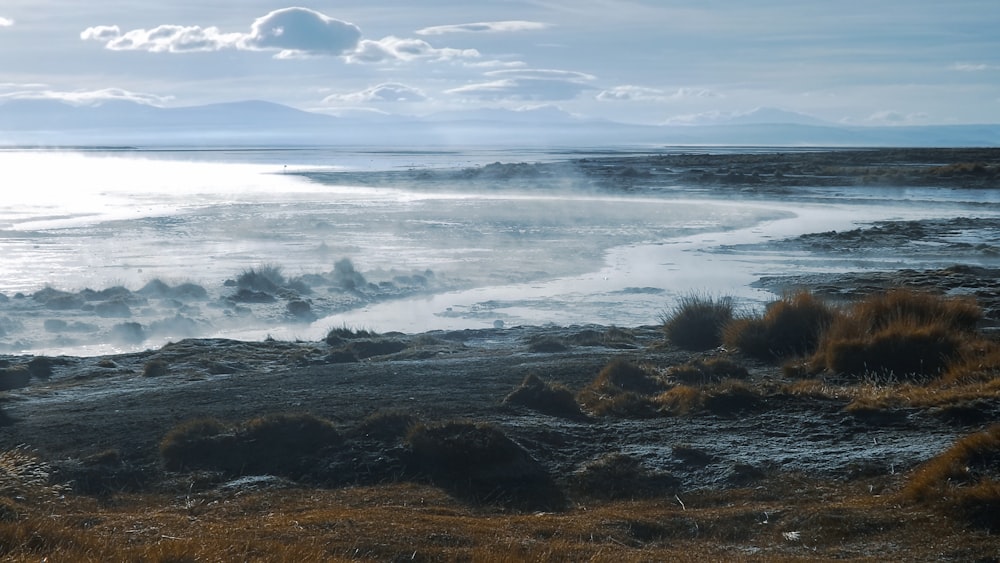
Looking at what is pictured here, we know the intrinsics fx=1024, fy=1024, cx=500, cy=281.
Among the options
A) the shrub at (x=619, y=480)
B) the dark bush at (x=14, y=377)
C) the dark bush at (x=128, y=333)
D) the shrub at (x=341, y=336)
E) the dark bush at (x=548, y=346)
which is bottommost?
the dark bush at (x=128, y=333)

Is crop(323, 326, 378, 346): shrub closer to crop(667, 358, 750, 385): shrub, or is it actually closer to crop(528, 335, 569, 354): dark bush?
crop(528, 335, 569, 354): dark bush

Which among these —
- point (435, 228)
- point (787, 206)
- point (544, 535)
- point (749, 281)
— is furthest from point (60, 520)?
point (787, 206)

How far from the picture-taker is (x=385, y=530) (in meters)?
7.07

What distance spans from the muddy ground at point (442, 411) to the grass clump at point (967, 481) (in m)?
0.75

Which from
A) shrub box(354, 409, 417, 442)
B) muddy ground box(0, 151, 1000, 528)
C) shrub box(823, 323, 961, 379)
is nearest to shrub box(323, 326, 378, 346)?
muddy ground box(0, 151, 1000, 528)

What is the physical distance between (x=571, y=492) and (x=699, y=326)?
23.1ft

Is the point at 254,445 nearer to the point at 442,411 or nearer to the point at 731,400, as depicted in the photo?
the point at 442,411

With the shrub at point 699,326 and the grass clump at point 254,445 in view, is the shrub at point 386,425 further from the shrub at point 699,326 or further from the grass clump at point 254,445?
the shrub at point 699,326

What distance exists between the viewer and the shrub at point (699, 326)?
15.2 metres

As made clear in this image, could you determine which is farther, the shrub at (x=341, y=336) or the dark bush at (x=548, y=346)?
the shrub at (x=341, y=336)

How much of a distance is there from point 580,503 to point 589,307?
13728 millimetres

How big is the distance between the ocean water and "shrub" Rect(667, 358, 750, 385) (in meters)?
7.65

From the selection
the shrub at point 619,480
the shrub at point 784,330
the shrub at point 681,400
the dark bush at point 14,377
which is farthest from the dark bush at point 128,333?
the shrub at point 619,480

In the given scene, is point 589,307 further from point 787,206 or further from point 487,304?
point 787,206
